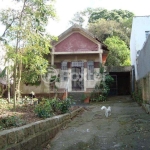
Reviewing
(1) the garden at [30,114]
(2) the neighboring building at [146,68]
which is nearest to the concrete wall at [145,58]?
(2) the neighboring building at [146,68]

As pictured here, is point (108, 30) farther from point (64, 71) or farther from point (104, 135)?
point (104, 135)

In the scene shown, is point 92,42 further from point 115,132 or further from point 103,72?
point 115,132

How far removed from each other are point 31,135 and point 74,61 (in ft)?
43.2

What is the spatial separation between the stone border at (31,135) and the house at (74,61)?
372 inches

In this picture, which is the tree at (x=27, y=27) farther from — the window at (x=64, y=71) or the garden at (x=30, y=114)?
the window at (x=64, y=71)

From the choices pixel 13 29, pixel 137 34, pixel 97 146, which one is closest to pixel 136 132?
pixel 97 146

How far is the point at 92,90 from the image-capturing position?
16.9m

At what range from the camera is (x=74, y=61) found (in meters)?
18.1

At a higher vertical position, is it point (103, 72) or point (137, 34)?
point (137, 34)

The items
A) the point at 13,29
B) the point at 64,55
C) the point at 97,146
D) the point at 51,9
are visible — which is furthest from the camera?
the point at 64,55

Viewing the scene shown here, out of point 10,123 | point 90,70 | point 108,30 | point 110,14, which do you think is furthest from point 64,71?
point 110,14

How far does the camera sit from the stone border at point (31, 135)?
14.0ft

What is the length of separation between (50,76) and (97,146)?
11.5 m

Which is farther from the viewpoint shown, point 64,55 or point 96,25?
point 96,25
